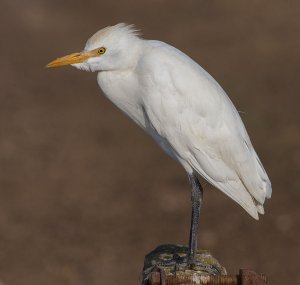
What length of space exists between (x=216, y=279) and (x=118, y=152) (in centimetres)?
868

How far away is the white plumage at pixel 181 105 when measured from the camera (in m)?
5.36

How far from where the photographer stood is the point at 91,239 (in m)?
10.4

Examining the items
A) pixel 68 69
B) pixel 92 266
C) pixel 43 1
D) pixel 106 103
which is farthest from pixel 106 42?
pixel 43 1

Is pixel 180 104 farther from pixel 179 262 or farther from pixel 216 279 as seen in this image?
pixel 216 279

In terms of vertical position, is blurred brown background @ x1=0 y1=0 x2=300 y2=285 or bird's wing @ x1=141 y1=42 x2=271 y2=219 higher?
blurred brown background @ x1=0 y1=0 x2=300 y2=285

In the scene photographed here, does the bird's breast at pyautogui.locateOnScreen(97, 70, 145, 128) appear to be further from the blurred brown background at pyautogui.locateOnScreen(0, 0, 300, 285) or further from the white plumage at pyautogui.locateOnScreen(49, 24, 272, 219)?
the blurred brown background at pyautogui.locateOnScreen(0, 0, 300, 285)

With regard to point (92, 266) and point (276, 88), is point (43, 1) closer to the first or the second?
point (276, 88)

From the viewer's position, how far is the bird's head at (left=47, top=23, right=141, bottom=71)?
541cm

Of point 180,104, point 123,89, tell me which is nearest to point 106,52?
point 123,89

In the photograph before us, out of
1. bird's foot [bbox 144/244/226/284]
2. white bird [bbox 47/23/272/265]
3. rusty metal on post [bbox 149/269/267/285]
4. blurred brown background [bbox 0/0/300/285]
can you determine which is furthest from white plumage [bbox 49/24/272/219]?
blurred brown background [bbox 0/0/300/285]

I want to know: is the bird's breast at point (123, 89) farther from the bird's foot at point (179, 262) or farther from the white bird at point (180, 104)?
the bird's foot at point (179, 262)

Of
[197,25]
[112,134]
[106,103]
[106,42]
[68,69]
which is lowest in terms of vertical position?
[106,42]

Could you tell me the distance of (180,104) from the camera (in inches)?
212

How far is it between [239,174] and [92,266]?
4.57 metres
